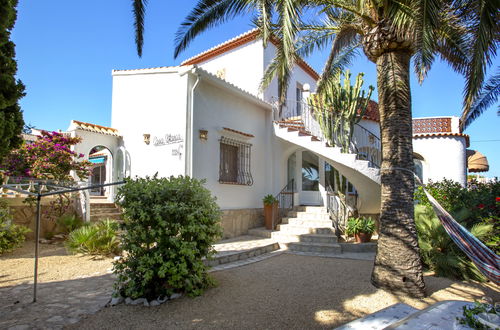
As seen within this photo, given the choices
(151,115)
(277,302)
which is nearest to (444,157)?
(151,115)

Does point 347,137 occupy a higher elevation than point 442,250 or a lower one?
higher

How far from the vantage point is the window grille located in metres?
9.84

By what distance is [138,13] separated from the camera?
18.9 ft

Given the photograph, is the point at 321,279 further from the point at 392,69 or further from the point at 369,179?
the point at 369,179

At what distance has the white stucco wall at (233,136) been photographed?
8.94m

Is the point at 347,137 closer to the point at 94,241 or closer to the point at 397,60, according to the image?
the point at 397,60

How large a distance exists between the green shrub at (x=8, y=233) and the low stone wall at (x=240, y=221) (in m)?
5.25

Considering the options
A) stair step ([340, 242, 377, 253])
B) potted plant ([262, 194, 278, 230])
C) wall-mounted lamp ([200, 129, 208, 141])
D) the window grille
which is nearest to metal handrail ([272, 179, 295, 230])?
potted plant ([262, 194, 278, 230])

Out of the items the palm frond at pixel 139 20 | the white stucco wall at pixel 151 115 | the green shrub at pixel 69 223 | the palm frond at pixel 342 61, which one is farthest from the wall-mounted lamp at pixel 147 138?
the palm frond at pixel 342 61

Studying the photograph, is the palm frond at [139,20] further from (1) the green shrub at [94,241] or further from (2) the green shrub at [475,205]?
(2) the green shrub at [475,205]

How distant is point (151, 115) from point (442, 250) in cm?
858

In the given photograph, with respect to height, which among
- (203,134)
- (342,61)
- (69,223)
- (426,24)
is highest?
(342,61)

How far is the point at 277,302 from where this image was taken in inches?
175

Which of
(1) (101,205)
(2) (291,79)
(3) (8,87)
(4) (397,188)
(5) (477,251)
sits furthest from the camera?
(2) (291,79)
